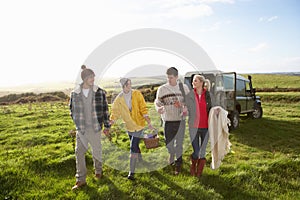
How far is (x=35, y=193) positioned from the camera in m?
4.44

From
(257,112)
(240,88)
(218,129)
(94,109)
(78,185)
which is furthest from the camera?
(257,112)

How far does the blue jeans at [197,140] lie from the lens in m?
5.00

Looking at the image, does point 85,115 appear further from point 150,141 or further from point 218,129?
point 218,129

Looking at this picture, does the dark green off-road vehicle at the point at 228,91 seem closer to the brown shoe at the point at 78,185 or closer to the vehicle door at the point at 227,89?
the vehicle door at the point at 227,89

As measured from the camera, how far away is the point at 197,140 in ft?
16.5

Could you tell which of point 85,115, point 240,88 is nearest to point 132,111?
point 85,115

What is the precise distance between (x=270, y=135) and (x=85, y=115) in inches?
310

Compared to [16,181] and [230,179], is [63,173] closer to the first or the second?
[16,181]

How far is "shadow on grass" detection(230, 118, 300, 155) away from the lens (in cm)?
799

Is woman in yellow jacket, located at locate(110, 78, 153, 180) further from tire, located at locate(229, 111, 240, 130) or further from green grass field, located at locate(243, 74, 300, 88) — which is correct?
green grass field, located at locate(243, 74, 300, 88)

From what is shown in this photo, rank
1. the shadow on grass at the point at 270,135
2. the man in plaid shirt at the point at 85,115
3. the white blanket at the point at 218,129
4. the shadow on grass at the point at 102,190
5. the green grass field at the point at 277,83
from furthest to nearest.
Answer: the green grass field at the point at 277,83
the shadow on grass at the point at 270,135
the white blanket at the point at 218,129
the man in plaid shirt at the point at 85,115
the shadow on grass at the point at 102,190

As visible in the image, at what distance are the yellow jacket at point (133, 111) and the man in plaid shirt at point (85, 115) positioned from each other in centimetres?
36

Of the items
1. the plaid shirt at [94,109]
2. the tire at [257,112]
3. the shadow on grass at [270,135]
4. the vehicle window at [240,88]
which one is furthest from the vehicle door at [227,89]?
the plaid shirt at [94,109]

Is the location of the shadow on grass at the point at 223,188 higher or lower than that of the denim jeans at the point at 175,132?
lower
